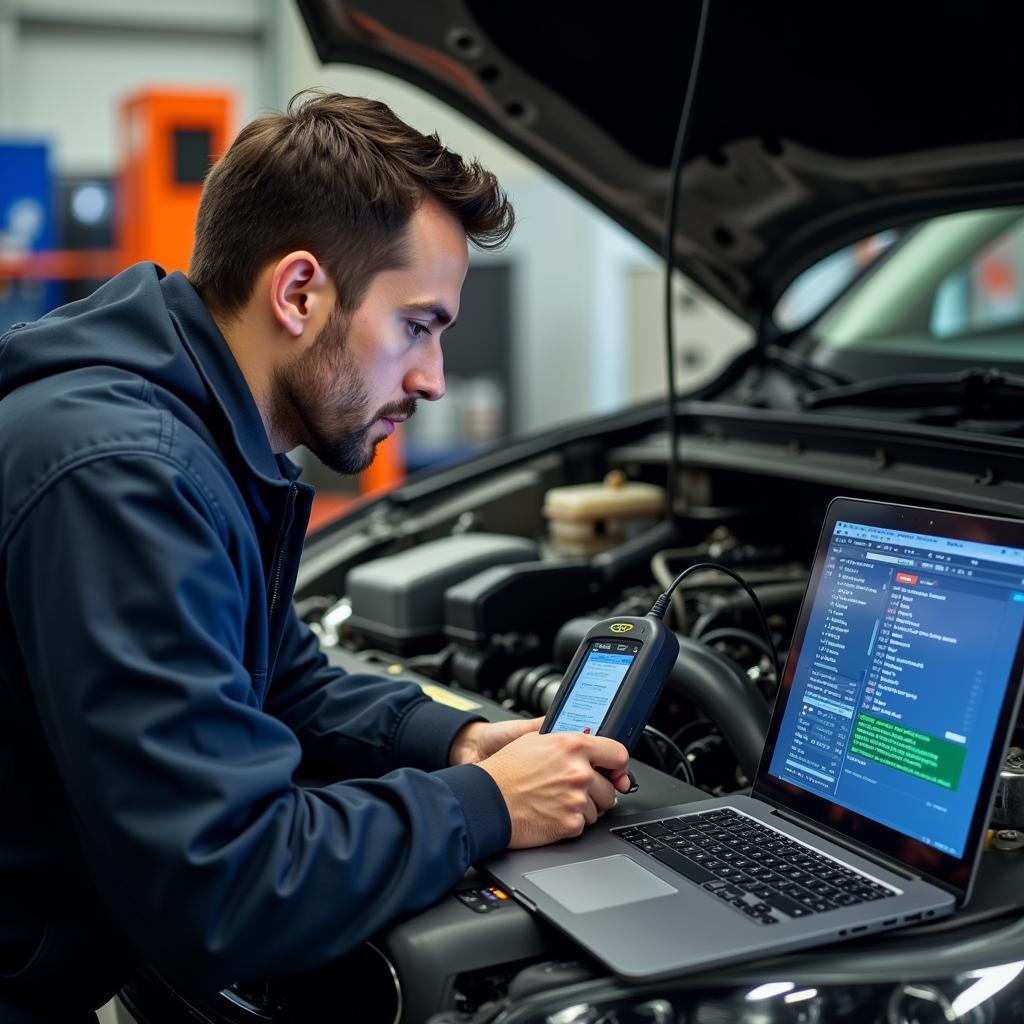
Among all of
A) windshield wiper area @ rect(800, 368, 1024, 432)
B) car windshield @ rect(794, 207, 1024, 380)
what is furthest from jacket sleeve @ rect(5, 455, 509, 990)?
car windshield @ rect(794, 207, 1024, 380)

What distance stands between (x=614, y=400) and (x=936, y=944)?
6.28 m

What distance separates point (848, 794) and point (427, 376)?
52cm

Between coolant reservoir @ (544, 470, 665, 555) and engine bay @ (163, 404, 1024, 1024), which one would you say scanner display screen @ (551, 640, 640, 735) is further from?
coolant reservoir @ (544, 470, 665, 555)

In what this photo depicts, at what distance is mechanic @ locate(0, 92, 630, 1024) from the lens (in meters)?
0.87

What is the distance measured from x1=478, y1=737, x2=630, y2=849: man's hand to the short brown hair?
41 cm

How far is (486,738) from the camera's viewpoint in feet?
4.05

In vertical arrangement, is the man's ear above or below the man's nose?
above

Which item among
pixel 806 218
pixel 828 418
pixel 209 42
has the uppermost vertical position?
pixel 209 42

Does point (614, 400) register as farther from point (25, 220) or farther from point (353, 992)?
point (353, 992)

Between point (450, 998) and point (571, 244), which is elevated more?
point (571, 244)

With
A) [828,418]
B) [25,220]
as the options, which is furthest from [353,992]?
[25,220]

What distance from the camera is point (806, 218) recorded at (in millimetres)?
2070

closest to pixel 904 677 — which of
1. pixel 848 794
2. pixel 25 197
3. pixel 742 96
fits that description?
pixel 848 794

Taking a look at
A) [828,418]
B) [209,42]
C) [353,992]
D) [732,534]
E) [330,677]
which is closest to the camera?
[353,992]
